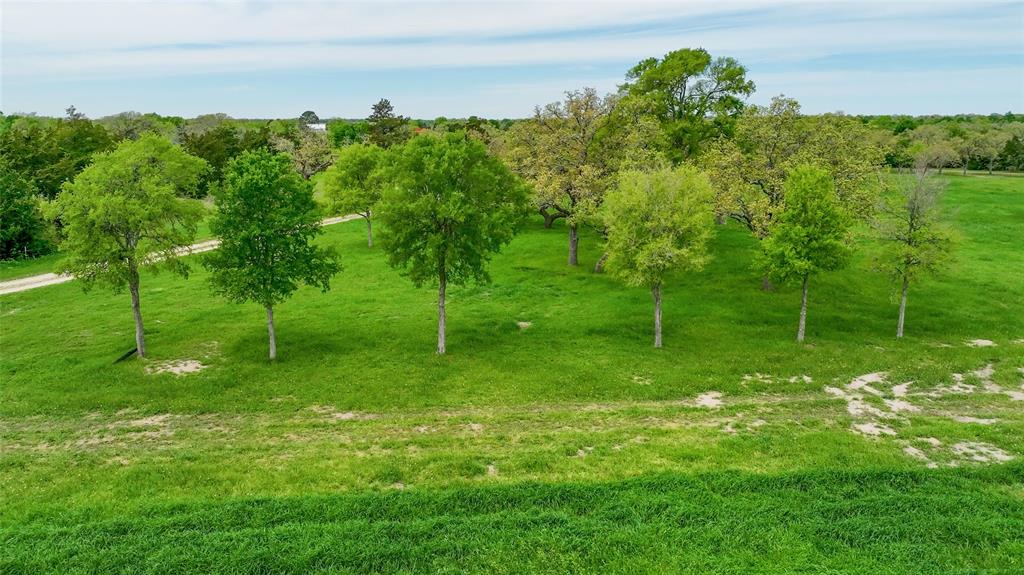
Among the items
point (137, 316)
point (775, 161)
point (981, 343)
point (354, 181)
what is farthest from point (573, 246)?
point (137, 316)

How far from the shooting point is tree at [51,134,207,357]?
26.8 m

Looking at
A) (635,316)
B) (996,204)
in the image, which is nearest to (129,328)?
(635,316)

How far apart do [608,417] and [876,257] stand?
2069cm

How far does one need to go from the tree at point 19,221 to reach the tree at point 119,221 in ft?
89.5

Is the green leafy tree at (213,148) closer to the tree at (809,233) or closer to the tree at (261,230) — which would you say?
the tree at (261,230)

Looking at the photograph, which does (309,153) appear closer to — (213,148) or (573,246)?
(213,148)

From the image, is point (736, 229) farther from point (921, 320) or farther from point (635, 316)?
point (635, 316)

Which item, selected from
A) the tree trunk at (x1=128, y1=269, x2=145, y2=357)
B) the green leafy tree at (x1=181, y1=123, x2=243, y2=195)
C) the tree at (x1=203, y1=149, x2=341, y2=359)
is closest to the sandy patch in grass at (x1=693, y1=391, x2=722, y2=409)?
the tree at (x1=203, y1=149, x2=341, y2=359)

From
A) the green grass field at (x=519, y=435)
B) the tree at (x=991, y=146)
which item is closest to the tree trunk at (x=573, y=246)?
the green grass field at (x=519, y=435)

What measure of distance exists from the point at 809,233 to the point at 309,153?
7642 cm

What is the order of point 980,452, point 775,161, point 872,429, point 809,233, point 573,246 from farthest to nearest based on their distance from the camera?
point 573,246, point 775,161, point 809,233, point 872,429, point 980,452

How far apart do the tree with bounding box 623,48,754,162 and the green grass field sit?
1604 cm

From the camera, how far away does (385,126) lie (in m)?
104

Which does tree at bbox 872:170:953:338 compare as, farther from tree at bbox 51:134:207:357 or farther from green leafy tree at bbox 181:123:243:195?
green leafy tree at bbox 181:123:243:195
